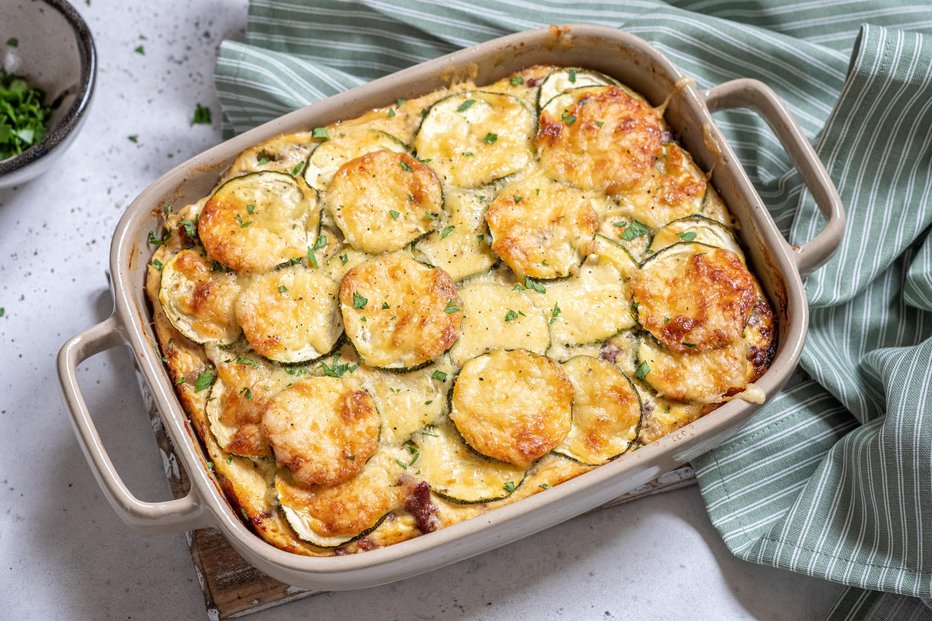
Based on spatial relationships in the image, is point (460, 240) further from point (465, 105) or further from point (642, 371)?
point (642, 371)

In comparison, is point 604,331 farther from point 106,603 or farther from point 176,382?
point 106,603

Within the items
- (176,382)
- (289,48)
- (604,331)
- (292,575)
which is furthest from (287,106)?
(292,575)

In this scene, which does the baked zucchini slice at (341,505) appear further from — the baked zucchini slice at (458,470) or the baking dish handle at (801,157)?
the baking dish handle at (801,157)

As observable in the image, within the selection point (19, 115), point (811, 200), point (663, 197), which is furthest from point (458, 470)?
point (19, 115)

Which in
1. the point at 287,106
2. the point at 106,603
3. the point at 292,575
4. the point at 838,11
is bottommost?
the point at 106,603

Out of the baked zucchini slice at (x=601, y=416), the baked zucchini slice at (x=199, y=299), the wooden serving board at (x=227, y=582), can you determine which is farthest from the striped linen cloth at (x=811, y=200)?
the wooden serving board at (x=227, y=582)

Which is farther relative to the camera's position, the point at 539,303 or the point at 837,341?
the point at 837,341
